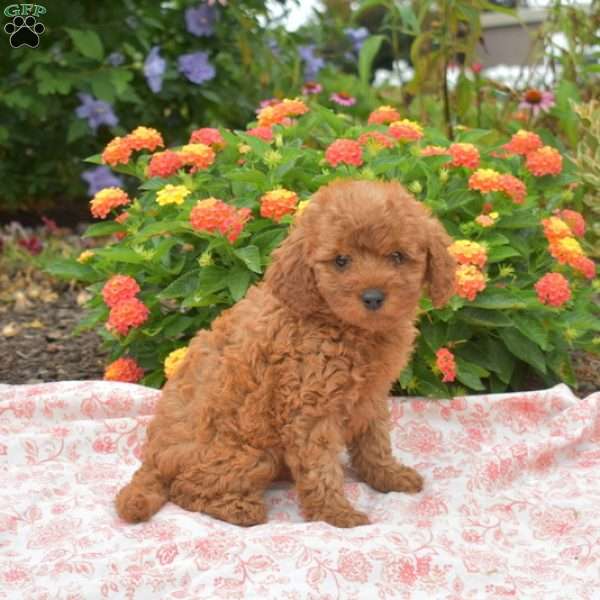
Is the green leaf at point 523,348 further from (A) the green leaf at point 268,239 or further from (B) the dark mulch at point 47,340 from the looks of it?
(A) the green leaf at point 268,239

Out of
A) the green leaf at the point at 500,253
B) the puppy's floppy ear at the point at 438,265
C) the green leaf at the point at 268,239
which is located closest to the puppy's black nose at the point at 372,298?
the puppy's floppy ear at the point at 438,265

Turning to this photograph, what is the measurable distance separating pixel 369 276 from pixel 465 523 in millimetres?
1136

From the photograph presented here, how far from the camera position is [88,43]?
23.2ft

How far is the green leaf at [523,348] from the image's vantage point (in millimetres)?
4539

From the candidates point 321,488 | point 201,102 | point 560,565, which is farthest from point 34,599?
point 201,102

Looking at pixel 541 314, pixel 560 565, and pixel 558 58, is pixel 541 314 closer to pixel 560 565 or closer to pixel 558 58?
pixel 560 565

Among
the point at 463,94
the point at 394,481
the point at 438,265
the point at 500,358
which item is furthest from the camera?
the point at 463,94

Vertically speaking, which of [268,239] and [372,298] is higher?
[372,298]

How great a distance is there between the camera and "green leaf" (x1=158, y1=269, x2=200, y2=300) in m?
4.48

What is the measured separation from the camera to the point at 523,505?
3.71m

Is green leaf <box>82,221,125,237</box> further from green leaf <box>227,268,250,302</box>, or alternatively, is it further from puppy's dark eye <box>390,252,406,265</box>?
puppy's dark eye <box>390,252,406,265</box>

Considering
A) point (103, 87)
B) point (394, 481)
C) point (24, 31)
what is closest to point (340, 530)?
point (394, 481)

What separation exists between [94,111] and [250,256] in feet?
12.4

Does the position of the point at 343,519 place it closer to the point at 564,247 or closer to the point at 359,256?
the point at 359,256
